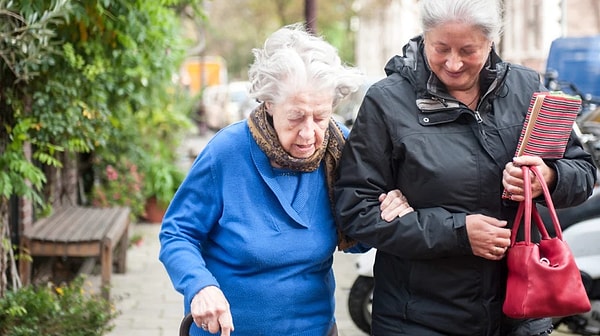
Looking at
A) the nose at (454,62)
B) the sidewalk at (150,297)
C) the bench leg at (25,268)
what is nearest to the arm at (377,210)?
the nose at (454,62)

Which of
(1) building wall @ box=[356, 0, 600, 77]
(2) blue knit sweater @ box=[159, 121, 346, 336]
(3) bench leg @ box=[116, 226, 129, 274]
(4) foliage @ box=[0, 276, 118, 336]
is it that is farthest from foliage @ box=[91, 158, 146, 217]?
(2) blue knit sweater @ box=[159, 121, 346, 336]

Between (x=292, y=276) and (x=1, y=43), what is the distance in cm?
292

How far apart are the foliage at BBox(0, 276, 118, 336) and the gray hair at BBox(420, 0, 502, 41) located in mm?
3199

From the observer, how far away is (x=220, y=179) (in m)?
2.93

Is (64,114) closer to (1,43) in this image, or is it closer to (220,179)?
(1,43)

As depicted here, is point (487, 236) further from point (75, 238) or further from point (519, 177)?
point (75, 238)

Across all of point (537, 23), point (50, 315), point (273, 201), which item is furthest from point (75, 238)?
point (537, 23)

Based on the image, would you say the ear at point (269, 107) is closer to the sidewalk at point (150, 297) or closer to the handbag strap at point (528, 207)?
the handbag strap at point (528, 207)

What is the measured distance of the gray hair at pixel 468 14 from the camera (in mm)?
2766

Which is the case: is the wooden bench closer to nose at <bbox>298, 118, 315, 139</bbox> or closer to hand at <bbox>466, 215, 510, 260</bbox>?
nose at <bbox>298, 118, 315, 139</bbox>

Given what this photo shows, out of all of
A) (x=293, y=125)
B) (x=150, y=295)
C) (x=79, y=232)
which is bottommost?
(x=150, y=295)

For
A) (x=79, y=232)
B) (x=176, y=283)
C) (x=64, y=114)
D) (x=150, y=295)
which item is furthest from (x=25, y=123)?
(x=176, y=283)

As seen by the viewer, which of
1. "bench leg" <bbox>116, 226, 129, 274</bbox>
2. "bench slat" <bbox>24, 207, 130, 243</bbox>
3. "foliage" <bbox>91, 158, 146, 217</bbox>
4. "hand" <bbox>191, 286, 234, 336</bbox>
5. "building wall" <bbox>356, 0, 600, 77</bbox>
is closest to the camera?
"hand" <bbox>191, 286, 234, 336</bbox>

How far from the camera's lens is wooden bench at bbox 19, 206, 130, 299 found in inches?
275
